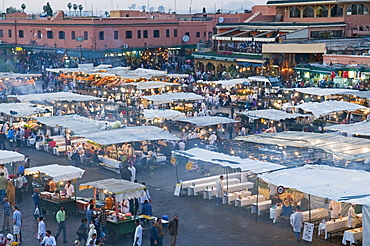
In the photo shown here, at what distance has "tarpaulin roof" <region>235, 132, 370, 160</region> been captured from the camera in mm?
22641

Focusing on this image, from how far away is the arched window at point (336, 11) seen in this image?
61.6m

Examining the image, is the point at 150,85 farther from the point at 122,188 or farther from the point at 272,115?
the point at 122,188

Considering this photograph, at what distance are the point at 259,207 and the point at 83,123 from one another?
11.2 m

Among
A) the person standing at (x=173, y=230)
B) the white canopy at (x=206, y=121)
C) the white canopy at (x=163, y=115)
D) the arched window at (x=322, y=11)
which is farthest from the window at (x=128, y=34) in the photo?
the person standing at (x=173, y=230)

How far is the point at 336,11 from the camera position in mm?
61781

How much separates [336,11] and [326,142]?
40.1 metres

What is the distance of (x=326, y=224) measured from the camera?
18.2m

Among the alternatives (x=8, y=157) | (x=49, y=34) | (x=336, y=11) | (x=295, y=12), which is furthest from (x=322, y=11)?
(x=8, y=157)

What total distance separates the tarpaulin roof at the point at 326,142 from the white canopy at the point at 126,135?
3387 millimetres

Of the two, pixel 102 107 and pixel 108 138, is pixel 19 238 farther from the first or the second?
pixel 102 107

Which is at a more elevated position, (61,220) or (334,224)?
(61,220)

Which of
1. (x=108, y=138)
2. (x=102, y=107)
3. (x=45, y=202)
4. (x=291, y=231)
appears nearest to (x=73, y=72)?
(x=102, y=107)

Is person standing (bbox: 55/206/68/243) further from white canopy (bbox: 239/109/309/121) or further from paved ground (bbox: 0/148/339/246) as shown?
white canopy (bbox: 239/109/309/121)

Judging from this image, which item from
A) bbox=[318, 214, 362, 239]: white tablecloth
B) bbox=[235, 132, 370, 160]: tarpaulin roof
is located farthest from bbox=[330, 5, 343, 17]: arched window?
bbox=[318, 214, 362, 239]: white tablecloth
